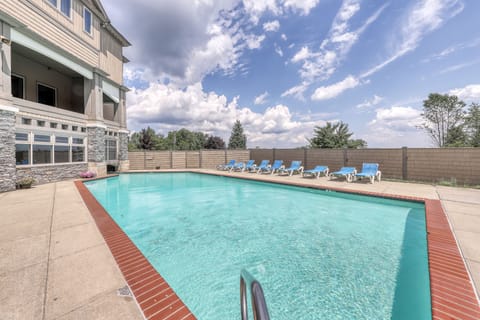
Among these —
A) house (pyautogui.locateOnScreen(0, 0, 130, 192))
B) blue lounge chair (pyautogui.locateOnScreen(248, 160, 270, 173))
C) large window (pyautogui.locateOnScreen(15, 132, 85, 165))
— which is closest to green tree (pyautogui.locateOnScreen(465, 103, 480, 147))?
blue lounge chair (pyautogui.locateOnScreen(248, 160, 270, 173))

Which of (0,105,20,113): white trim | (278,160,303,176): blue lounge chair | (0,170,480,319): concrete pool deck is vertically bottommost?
(0,170,480,319): concrete pool deck

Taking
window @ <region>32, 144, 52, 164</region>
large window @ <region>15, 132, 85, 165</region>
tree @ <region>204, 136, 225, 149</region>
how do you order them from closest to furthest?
1. large window @ <region>15, 132, 85, 165</region>
2. window @ <region>32, 144, 52, 164</region>
3. tree @ <region>204, 136, 225, 149</region>

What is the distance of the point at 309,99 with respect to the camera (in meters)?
16.7

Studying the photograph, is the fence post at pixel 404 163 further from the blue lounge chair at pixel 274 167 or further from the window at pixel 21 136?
the window at pixel 21 136

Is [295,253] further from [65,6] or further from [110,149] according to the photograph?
[65,6]

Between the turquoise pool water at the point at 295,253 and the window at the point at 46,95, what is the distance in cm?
869

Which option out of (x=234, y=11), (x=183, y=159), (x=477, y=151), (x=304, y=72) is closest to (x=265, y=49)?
(x=304, y=72)

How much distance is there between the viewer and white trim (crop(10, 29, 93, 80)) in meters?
7.22

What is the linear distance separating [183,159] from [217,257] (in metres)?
14.6

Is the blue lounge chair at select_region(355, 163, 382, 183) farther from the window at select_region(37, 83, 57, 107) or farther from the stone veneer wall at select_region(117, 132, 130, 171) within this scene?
the window at select_region(37, 83, 57, 107)

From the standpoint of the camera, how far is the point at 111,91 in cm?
1316

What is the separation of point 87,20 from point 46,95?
15.5 ft

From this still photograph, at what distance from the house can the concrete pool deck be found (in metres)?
5.28

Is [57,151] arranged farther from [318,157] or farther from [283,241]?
[318,157]
